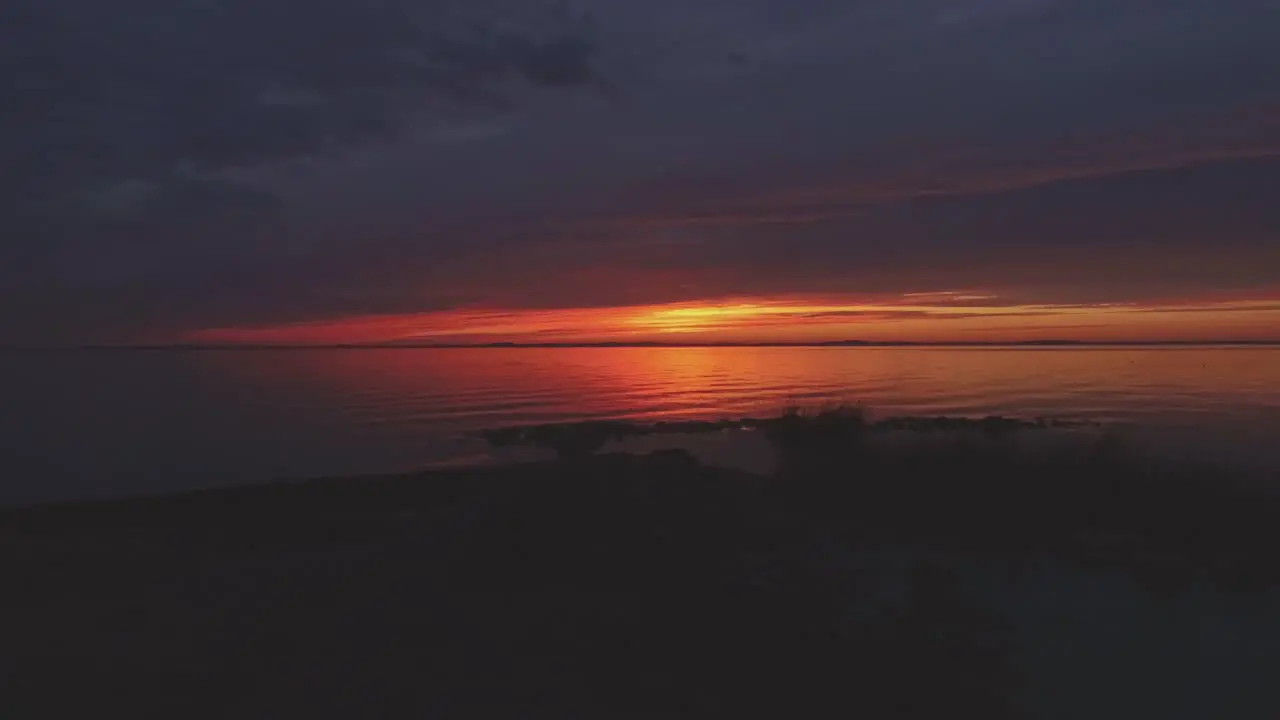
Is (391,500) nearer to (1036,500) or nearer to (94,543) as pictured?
(94,543)

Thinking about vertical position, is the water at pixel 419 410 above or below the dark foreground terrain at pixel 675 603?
above

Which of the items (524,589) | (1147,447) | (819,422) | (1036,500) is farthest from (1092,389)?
(524,589)

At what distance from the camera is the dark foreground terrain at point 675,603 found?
9.09 meters

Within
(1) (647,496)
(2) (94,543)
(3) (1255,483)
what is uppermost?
(3) (1255,483)

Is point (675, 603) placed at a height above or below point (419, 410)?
below

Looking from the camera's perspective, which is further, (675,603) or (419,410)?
(419,410)

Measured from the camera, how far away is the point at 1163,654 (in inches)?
420

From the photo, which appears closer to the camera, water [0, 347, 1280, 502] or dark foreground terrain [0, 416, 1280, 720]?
dark foreground terrain [0, 416, 1280, 720]

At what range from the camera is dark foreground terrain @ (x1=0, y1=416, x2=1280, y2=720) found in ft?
29.8

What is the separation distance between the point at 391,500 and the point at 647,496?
777 centimetres

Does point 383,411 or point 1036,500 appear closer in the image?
point 1036,500

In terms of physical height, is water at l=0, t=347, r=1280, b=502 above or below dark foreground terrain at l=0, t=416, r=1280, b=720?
above

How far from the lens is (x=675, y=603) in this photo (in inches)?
436

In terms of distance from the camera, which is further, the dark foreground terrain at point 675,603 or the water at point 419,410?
the water at point 419,410
